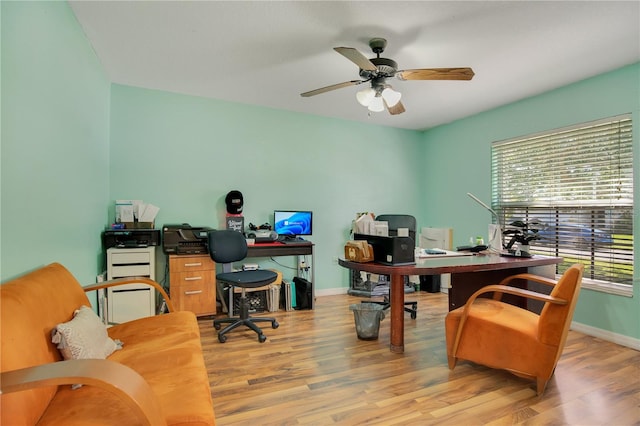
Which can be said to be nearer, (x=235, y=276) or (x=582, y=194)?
(x=235, y=276)

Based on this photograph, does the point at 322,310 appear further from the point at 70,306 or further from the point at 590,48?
the point at 590,48

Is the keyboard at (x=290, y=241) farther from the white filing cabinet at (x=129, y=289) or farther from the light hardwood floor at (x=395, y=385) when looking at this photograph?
the white filing cabinet at (x=129, y=289)

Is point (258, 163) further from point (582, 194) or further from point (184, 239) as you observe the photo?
point (582, 194)

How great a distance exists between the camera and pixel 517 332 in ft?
6.92

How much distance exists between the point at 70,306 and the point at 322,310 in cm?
275

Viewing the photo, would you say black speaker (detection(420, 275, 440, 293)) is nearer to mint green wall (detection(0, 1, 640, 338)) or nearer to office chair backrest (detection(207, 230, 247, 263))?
mint green wall (detection(0, 1, 640, 338))

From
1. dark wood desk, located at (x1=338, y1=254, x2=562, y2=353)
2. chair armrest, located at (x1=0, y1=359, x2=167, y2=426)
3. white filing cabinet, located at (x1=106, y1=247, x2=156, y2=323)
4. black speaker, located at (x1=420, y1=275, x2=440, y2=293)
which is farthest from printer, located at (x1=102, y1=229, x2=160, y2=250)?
black speaker, located at (x1=420, y1=275, x2=440, y2=293)

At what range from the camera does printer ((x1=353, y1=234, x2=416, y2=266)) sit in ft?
8.14

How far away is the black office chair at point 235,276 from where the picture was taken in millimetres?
2943

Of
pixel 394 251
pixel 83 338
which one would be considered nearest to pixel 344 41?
pixel 394 251

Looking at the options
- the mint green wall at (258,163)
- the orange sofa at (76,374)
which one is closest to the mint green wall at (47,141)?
the orange sofa at (76,374)

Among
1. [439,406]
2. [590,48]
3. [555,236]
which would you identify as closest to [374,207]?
[555,236]

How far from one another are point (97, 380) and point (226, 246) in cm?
243

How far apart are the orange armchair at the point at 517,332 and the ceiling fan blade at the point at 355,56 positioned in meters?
A: 1.76
